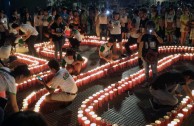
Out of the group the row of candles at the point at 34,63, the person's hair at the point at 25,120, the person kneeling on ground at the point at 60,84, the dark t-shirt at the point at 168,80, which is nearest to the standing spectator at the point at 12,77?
the person kneeling on ground at the point at 60,84

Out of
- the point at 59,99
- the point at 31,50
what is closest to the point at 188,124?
the point at 59,99

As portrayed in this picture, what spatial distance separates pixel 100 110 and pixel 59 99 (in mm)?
888

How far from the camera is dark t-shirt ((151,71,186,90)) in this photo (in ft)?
17.2

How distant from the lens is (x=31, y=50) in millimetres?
9891

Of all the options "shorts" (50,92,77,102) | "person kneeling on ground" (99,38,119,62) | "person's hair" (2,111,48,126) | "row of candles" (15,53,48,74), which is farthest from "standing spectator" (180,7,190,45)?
"person's hair" (2,111,48,126)

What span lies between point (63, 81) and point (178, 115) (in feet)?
7.58

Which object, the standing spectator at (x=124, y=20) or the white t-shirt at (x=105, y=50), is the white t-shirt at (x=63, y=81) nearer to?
the white t-shirt at (x=105, y=50)

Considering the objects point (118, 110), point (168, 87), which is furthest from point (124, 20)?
point (168, 87)

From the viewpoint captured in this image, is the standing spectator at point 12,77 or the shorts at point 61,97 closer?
the standing spectator at point 12,77

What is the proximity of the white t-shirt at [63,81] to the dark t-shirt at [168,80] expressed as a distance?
169 centimetres

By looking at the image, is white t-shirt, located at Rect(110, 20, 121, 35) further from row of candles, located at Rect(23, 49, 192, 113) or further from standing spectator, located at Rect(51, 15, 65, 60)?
standing spectator, located at Rect(51, 15, 65, 60)

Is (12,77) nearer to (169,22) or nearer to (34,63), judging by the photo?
(34,63)

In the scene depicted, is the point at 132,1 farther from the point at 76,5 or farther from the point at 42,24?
Answer: the point at 42,24

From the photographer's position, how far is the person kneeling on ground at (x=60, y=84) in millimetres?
5566
